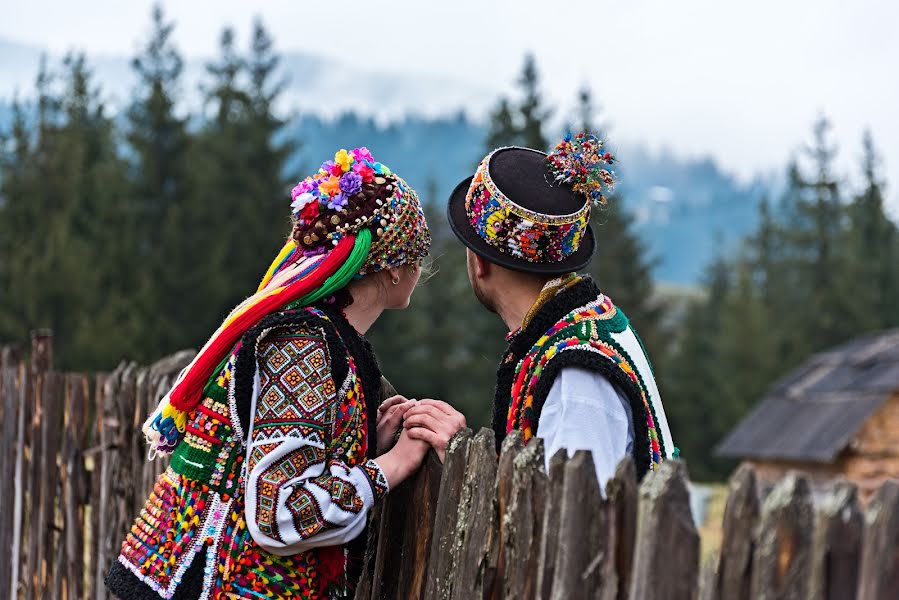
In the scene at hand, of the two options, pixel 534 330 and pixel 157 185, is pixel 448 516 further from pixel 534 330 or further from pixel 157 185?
pixel 157 185

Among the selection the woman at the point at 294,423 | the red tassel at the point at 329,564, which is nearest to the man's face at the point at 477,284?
the woman at the point at 294,423

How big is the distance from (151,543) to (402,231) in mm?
991

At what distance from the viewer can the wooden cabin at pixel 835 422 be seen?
17344 millimetres

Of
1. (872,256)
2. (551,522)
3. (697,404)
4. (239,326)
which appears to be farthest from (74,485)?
(872,256)

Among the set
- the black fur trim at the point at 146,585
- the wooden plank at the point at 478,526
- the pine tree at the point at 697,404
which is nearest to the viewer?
the wooden plank at the point at 478,526

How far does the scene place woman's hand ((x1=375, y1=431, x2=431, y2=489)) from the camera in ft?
9.08

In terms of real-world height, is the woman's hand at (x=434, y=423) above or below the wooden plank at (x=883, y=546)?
above

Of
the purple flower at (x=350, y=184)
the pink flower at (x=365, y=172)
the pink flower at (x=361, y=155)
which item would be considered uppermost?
the pink flower at (x=361, y=155)

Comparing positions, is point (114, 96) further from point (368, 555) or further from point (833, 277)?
point (368, 555)

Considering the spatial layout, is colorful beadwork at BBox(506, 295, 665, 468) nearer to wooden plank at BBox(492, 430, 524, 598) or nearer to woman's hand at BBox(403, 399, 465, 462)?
woman's hand at BBox(403, 399, 465, 462)

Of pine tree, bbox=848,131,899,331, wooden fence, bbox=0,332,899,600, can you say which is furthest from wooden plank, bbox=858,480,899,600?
pine tree, bbox=848,131,899,331

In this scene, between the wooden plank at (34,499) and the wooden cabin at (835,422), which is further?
the wooden cabin at (835,422)

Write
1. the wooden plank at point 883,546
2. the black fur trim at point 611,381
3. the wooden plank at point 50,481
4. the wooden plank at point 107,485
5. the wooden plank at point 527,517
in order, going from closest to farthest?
the wooden plank at point 883,546
the wooden plank at point 527,517
the black fur trim at point 611,381
the wooden plank at point 107,485
the wooden plank at point 50,481

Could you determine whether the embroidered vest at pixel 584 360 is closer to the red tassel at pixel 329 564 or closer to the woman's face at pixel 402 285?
the woman's face at pixel 402 285
